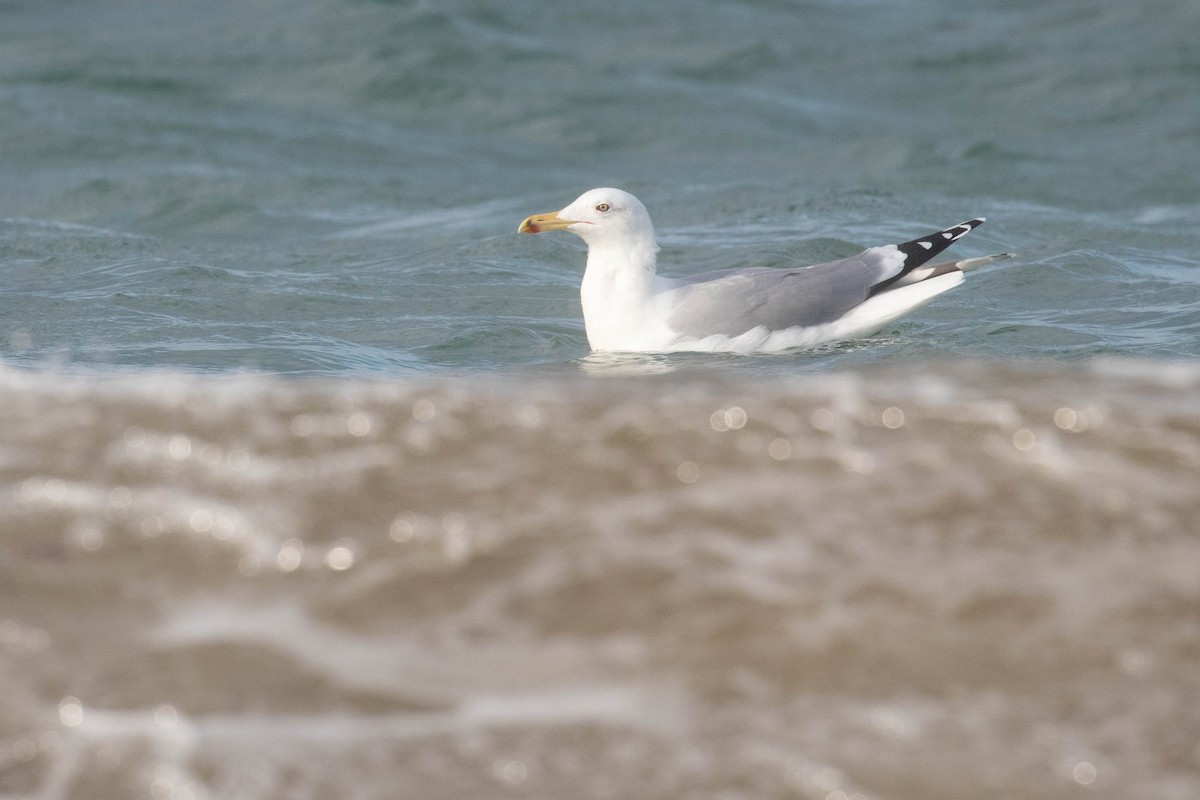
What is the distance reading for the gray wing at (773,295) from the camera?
22.2 feet

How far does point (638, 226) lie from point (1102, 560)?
211 inches

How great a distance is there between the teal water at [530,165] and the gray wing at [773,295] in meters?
0.25

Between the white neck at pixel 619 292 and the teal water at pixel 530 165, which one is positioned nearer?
the white neck at pixel 619 292

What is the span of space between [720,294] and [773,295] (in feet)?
0.90

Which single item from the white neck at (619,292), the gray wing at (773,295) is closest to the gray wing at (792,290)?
the gray wing at (773,295)

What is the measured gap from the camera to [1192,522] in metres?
1.87

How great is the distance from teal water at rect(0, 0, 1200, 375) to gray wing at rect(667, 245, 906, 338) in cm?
25

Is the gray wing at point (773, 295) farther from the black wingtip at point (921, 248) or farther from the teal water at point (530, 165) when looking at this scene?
the teal water at point (530, 165)

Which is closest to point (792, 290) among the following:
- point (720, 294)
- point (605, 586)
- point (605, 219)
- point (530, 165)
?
point (720, 294)

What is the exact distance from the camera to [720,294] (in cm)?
677

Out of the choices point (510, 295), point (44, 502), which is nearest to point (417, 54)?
point (510, 295)

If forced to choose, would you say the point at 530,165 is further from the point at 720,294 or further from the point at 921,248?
the point at 720,294

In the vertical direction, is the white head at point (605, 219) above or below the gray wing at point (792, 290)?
above

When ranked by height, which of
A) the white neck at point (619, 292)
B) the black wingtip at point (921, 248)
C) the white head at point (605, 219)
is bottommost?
the white neck at point (619, 292)
